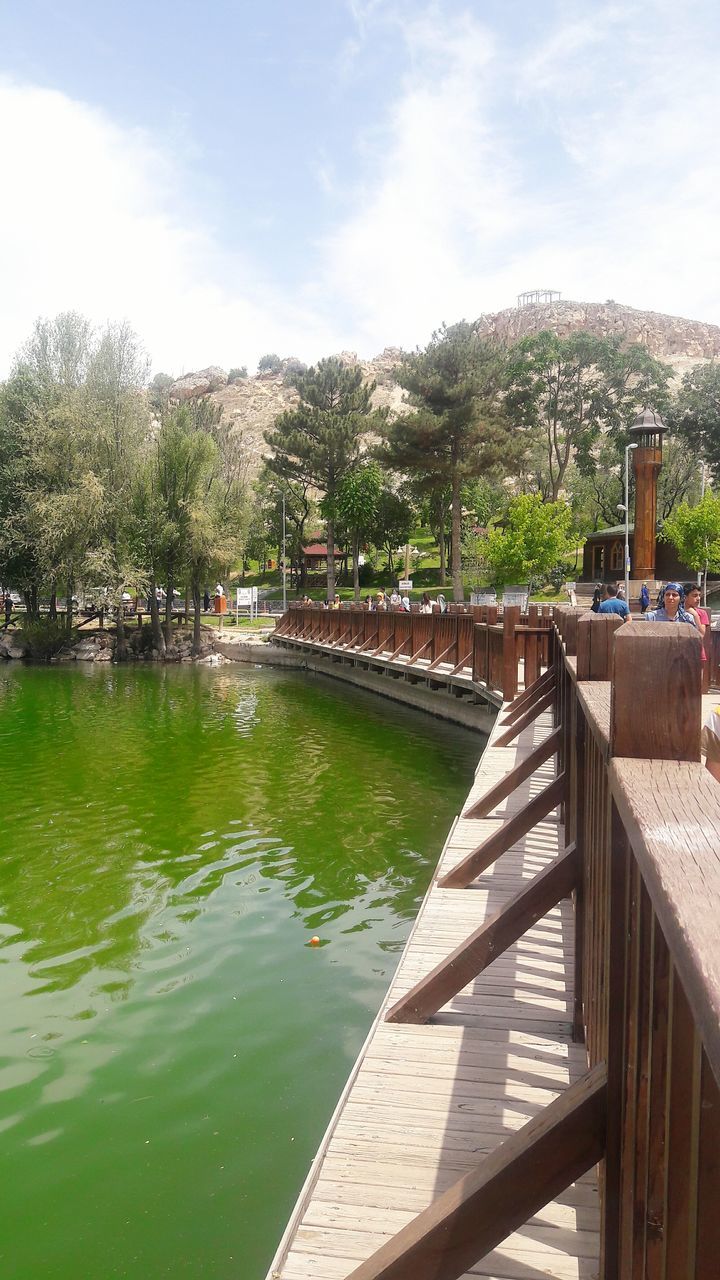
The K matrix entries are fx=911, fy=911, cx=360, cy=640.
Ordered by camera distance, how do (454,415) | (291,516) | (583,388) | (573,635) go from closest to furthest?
(573,635)
(454,415)
(583,388)
(291,516)

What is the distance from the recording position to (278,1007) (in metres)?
6.01

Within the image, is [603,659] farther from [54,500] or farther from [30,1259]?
[54,500]

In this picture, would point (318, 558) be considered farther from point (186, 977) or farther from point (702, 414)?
point (186, 977)

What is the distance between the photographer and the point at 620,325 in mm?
151500

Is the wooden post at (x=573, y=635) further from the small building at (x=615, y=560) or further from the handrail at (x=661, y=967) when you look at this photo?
the small building at (x=615, y=560)

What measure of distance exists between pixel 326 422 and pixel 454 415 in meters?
16.3

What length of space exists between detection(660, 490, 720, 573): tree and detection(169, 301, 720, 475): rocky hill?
9405 cm

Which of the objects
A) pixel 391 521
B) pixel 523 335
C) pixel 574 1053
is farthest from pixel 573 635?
pixel 523 335

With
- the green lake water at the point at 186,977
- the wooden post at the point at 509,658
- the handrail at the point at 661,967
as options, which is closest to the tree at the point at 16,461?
the green lake water at the point at 186,977

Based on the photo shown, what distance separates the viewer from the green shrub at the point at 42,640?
37.6 metres

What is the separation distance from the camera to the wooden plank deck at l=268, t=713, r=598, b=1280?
7.96 ft

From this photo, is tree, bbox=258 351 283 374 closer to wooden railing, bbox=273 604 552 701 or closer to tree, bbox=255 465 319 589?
tree, bbox=255 465 319 589

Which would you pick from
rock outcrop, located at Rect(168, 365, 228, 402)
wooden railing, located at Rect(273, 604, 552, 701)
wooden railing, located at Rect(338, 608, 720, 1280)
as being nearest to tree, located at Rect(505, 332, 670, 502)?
wooden railing, located at Rect(273, 604, 552, 701)

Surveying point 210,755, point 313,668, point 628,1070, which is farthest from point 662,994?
point 313,668
